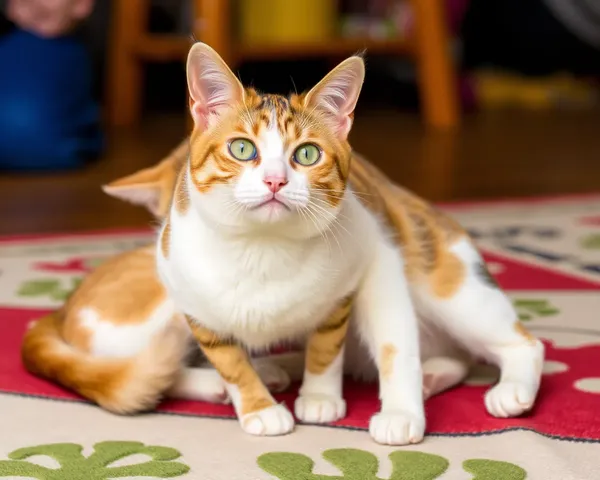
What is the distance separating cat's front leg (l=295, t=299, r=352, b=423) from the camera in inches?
42.1

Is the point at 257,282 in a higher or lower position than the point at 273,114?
lower

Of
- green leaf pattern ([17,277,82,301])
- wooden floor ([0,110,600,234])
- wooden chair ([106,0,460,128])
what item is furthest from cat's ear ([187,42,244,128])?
wooden chair ([106,0,460,128])

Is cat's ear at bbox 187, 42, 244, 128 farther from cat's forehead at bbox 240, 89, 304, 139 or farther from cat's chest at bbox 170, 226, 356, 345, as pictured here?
cat's chest at bbox 170, 226, 356, 345

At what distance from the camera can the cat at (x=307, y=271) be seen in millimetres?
959

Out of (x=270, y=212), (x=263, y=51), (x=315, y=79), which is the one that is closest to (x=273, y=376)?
(x=270, y=212)

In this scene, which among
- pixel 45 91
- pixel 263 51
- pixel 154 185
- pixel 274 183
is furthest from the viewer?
pixel 263 51

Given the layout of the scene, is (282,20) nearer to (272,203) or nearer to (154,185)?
(154,185)

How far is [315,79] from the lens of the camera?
13.3ft

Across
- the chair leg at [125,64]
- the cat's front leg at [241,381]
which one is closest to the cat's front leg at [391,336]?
the cat's front leg at [241,381]

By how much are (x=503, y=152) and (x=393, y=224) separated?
202cm

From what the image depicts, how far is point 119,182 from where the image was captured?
1.37m

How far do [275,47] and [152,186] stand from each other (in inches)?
76.7

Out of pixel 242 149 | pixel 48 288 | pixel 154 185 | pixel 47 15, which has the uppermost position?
pixel 47 15

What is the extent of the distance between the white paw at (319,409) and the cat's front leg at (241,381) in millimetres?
20
